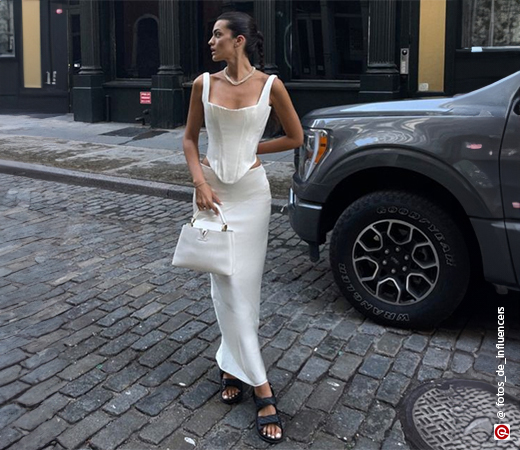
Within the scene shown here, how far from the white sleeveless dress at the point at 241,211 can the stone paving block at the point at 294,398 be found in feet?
0.73

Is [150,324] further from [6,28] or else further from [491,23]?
[6,28]

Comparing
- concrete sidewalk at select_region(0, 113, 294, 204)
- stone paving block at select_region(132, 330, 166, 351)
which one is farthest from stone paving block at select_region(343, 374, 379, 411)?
concrete sidewalk at select_region(0, 113, 294, 204)

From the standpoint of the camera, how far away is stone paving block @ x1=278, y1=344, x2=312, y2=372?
141 inches

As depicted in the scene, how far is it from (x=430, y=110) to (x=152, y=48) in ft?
37.3

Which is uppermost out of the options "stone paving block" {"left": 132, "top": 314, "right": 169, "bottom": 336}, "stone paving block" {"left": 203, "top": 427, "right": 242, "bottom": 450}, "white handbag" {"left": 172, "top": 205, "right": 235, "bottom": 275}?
"white handbag" {"left": 172, "top": 205, "right": 235, "bottom": 275}

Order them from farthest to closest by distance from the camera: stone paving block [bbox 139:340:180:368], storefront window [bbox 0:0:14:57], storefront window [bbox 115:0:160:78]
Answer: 1. storefront window [bbox 0:0:14:57]
2. storefront window [bbox 115:0:160:78]
3. stone paving block [bbox 139:340:180:368]

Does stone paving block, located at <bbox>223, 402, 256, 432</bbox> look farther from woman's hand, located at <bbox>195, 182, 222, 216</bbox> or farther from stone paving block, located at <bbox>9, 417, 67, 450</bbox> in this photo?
woman's hand, located at <bbox>195, 182, 222, 216</bbox>

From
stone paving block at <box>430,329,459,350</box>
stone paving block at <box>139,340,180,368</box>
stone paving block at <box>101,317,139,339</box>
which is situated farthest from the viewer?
stone paving block at <box>101,317,139,339</box>

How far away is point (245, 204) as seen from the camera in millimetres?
2975

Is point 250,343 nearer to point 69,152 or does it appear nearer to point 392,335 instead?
point 392,335

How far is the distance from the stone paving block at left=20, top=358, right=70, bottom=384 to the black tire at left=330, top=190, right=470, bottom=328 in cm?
183

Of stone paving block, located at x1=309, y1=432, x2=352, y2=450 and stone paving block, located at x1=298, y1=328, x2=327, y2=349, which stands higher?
stone paving block, located at x1=298, y1=328, x2=327, y2=349

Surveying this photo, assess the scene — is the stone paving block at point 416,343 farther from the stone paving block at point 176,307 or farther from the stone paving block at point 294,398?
the stone paving block at point 176,307

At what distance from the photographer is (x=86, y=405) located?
315 cm
